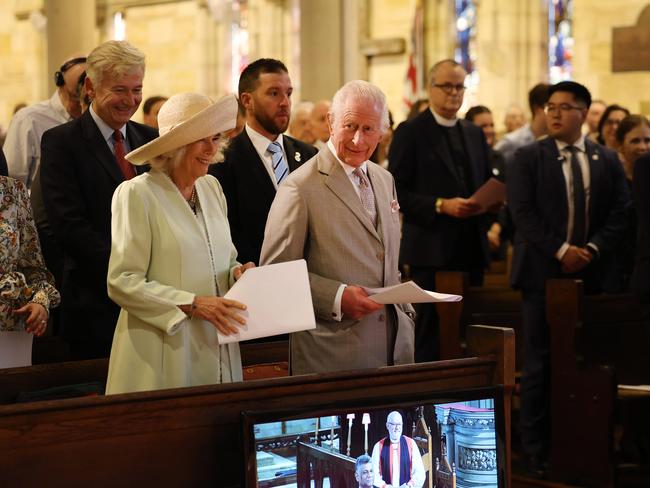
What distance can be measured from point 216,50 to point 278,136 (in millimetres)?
12713

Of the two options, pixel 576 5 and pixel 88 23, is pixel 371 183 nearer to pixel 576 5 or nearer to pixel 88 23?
pixel 88 23

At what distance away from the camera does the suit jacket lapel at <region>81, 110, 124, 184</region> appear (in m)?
4.23

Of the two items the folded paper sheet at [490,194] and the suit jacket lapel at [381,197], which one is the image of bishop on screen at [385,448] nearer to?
the suit jacket lapel at [381,197]

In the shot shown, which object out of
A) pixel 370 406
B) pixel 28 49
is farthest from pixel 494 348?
pixel 28 49

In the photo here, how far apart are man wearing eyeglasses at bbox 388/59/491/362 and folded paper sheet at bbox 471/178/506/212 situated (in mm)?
275

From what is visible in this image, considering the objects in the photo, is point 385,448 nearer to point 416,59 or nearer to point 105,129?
point 105,129

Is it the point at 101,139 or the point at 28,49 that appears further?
the point at 28,49

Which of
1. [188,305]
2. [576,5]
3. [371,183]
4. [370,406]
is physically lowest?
[370,406]

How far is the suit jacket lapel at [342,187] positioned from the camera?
11.9 ft

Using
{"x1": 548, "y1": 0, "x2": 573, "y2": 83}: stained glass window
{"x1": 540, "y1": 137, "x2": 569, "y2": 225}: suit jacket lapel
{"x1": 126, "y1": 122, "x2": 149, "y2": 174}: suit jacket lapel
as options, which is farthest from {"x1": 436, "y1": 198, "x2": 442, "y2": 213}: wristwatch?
{"x1": 548, "y1": 0, "x2": 573, "y2": 83}: stained glass window

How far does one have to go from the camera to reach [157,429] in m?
3.06

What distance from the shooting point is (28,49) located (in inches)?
729

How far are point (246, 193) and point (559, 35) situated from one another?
9.43 m

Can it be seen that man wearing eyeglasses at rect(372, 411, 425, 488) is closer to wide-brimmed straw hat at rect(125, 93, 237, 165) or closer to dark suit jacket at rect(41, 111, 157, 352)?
wide-brimmed straw hat at rect(125, 93, 237, 165)
